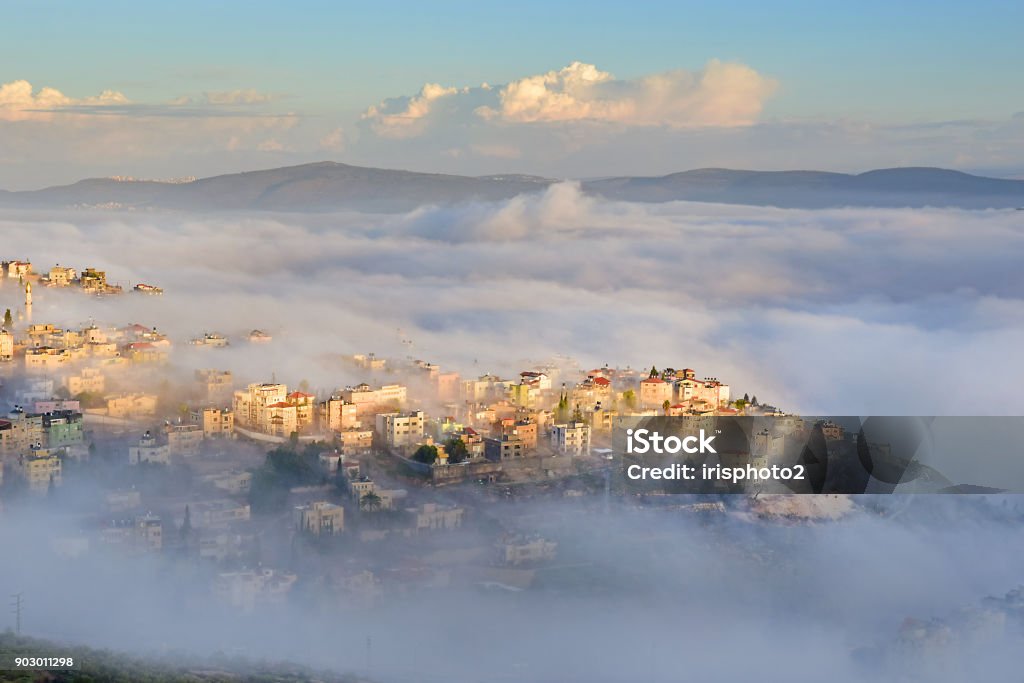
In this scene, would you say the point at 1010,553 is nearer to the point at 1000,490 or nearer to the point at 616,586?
the point at 1000,490

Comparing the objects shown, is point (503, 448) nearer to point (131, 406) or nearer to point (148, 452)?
point (148, 452)

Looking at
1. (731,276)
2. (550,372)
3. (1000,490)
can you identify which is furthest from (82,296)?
(1000,490)

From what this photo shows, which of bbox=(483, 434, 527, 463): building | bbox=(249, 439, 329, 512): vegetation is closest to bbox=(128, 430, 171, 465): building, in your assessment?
bbox=(249, 439, 329, 512): vegetation

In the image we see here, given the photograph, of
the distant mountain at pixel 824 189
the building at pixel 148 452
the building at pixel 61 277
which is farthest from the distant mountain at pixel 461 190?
the building at pixel 148 452

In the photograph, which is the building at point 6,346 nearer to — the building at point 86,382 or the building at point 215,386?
the building at point 86,382

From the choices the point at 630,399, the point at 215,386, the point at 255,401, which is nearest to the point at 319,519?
the point at 255,401
